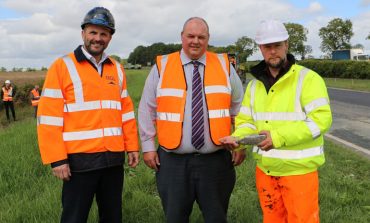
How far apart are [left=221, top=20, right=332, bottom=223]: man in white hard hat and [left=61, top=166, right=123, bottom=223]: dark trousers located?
3.58 ft

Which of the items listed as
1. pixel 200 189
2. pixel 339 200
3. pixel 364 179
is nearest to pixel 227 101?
pixel 200 189

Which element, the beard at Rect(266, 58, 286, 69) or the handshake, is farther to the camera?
the beard at Rect(266, 58, 286, 69)

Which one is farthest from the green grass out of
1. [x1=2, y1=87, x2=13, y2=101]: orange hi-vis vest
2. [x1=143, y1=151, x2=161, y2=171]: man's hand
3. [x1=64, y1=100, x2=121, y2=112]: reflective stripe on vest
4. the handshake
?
[x1=2, y1=87, x2=13, y2=101]: orange hi-vis vest

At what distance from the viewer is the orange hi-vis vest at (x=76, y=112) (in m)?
3.42

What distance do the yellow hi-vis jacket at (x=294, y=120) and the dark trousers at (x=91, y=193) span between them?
122 centimetres

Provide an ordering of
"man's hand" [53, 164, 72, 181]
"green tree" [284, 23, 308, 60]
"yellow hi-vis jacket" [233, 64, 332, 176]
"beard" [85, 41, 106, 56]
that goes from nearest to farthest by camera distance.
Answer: "yellow hi-vis jacket" [233, 64, 332, 176]
"man's hand" [53, 164, 72, 181]
"beard" [85, 41, 106, 56]
"green tree" [284, 23, 308, 60]

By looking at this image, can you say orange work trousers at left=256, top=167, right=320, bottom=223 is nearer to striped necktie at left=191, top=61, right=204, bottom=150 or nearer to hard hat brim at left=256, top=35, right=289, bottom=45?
striped necktie at left=191, top=61, right=204, bottom=150

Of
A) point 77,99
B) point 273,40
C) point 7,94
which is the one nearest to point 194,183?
point 77,99

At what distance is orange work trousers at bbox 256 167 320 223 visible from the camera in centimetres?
316

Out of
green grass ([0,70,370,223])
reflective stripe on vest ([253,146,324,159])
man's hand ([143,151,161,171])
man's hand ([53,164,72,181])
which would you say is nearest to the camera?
reflective stripe on vest ([253,146,324,159])

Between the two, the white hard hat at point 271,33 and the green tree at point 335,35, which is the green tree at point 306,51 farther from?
the white hard hat at point 271,33

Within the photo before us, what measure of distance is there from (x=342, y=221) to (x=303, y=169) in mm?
1671

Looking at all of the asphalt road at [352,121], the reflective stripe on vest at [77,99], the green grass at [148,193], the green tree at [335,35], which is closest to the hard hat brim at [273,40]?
the reflective stripe on vest at [77,99]

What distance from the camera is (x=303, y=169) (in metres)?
3.17
